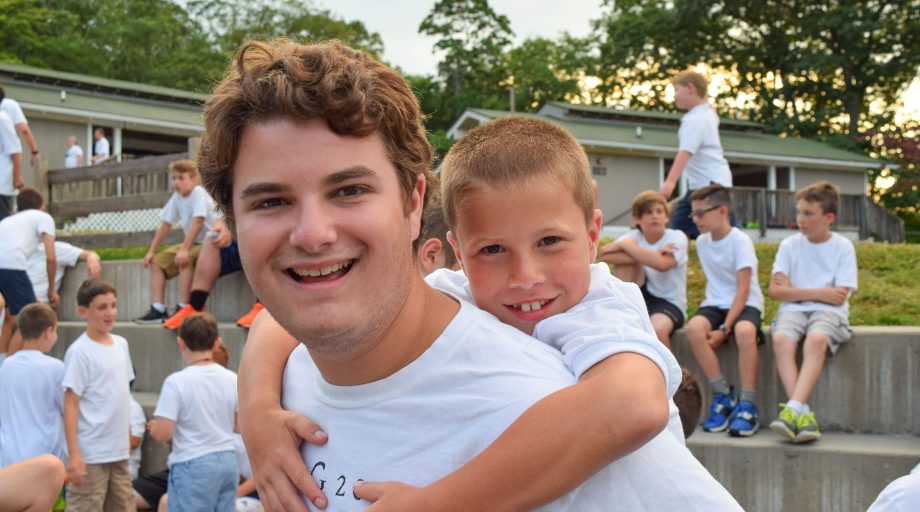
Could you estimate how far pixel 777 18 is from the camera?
136 ft

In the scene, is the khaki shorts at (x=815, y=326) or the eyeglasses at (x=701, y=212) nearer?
the khaki shorts at (x=815, y=326)

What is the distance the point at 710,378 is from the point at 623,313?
196 inches

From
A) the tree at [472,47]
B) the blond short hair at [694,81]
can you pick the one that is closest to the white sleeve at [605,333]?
the blond short hair at [694,81]

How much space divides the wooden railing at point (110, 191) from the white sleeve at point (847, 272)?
26.7ft

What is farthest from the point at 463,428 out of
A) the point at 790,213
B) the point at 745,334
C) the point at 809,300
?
the point at 790,213

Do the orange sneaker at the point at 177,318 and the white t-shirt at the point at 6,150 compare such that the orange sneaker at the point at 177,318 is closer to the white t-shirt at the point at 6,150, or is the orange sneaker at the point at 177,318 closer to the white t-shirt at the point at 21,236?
the white t-shirt at the point at 21,236

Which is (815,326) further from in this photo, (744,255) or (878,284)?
(878,284)

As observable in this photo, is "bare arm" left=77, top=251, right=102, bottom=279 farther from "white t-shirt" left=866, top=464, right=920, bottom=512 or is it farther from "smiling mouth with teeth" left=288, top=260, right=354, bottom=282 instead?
"white t-shirt" left=866, top=464, right=920, bottom=512

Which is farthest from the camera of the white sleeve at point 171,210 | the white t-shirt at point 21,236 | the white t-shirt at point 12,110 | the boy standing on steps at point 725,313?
the white t-shirt at point 12,110

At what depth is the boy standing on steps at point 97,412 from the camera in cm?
638

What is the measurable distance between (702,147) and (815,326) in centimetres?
264

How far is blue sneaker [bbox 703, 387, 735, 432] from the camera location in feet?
21.2

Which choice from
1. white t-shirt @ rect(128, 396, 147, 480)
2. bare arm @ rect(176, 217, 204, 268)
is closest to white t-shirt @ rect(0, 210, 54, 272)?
bare arm @ rect(176, 217, 204, 268)

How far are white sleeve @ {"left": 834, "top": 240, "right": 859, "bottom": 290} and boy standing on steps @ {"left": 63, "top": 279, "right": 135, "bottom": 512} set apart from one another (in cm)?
530
